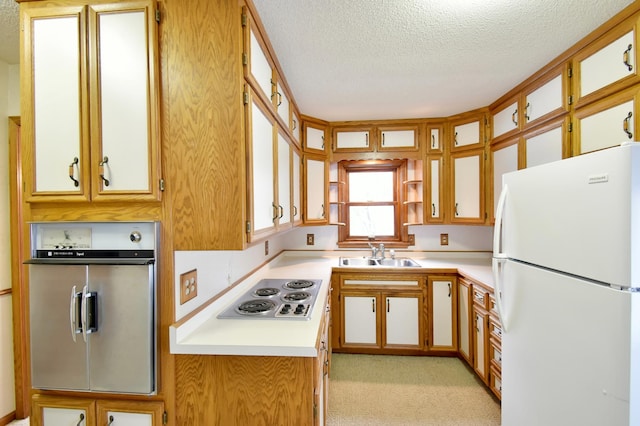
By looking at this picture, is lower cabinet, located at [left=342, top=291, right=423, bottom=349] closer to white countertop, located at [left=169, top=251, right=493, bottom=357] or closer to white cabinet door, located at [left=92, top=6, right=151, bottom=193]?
white countertop, located at [left=169, top=251, right=493, bottom=357]

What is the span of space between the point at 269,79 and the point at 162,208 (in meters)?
0.93

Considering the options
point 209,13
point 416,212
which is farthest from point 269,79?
point 416,212

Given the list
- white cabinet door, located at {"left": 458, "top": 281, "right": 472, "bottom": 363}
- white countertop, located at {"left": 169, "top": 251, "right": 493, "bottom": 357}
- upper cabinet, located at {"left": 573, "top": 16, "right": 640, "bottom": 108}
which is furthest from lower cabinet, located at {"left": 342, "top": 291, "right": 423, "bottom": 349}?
upper cabinet, located at {"left": 573, "top": 16, "right": 640, "bottom": 108}

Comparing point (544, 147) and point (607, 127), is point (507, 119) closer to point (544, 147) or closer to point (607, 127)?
point (544, 147)

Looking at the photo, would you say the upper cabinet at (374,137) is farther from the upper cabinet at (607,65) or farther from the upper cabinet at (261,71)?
the upper cabinet at (607,65)

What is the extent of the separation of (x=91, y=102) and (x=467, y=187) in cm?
288

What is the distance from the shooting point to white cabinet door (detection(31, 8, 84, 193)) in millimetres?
1122

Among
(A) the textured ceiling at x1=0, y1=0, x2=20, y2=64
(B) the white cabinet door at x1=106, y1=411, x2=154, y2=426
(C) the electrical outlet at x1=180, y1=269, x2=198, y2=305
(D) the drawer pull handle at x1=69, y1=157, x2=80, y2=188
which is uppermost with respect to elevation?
(A) the textured ceiling at x1=0, y1=0, x2=20, y2=64

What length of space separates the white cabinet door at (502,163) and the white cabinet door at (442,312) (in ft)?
2.83

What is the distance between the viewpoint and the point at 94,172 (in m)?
1.12

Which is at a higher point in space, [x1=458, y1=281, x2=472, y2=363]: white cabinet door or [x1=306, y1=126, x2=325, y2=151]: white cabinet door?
[x1=306, y1=126, x2=325, y2=151]: white cabinet door

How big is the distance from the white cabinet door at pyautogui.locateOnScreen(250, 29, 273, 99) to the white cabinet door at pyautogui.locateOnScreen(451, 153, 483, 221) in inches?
81.7

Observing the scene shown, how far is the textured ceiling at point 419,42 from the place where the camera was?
1.36 metres

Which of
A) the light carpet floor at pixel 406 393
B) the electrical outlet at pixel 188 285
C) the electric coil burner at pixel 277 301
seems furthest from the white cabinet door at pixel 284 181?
the light carpet floor at pixel 406 393
